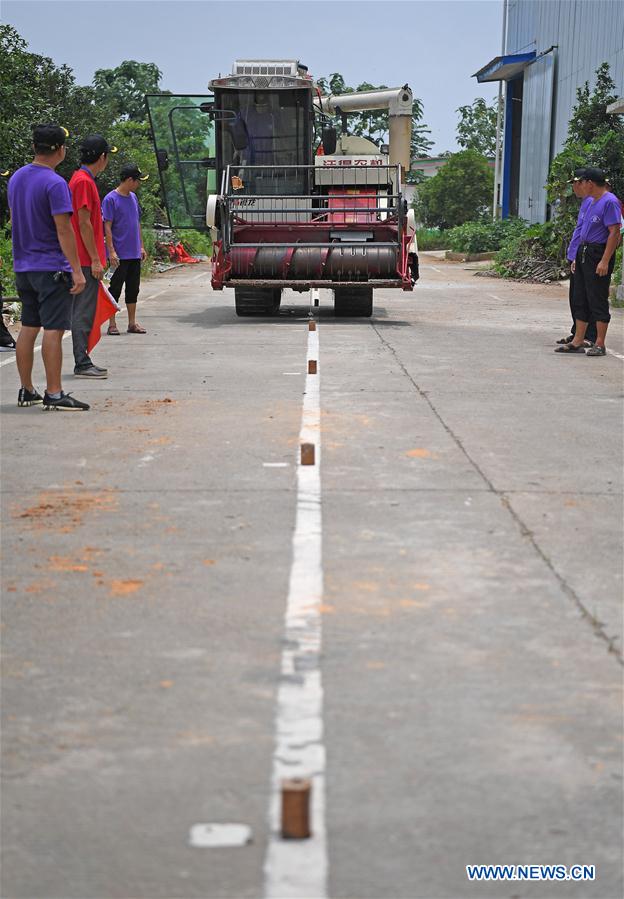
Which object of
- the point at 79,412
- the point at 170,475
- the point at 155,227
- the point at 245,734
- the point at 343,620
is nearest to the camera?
the point at 245,734

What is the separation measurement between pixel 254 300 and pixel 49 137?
900 cm

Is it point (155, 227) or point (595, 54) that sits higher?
point (595, 54)

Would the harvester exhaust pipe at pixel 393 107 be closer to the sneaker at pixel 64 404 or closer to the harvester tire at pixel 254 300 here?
the harvester tire at pixel 254 300

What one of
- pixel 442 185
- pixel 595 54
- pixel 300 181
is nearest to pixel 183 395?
pixel 300 181

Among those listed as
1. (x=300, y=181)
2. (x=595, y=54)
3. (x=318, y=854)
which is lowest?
(x=318, y=854)

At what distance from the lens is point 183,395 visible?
419 inches

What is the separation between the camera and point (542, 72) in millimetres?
48688

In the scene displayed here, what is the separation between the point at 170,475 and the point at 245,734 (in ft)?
12.3

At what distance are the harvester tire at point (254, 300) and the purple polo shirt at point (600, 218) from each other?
5418 mm

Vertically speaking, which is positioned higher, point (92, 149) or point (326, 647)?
point (92, 149)

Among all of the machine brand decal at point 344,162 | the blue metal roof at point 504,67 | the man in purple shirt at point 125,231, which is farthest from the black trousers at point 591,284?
the blue metal roof at point 504,67

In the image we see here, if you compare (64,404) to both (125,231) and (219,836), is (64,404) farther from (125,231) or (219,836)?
(219,836)

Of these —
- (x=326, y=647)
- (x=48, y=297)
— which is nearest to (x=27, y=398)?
(x=48, y=297)

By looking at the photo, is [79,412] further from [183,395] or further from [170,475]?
[170,475]
